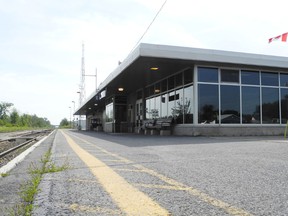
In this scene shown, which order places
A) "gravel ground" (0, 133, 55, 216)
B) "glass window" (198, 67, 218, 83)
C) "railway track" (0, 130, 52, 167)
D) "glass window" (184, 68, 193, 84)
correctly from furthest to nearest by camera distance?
"glass window" (184, 68, 193, 84), "glass window" (198, 67, 218, 83), "railway track" (0, 130, 52, 167), "gravel ground" (0, 133, 55, 216)

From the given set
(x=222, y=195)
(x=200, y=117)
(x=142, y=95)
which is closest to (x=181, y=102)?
(x=200, y=117)

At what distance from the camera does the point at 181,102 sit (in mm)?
18781

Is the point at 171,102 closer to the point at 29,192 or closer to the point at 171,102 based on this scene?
the point at 171,102

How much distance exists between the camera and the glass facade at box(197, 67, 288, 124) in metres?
17.2

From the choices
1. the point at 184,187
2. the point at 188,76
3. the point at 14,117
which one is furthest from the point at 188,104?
the point at 14,117

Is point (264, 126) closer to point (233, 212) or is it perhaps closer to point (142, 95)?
point (142, 95)

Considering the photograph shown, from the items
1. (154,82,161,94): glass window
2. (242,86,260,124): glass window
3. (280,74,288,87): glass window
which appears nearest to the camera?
(242,86,260,124): glass window

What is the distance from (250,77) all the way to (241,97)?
4.50 ft

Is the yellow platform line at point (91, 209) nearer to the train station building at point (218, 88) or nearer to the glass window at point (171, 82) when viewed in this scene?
the train station building at point (218, 88)

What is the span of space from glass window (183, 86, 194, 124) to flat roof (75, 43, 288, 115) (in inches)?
54.9

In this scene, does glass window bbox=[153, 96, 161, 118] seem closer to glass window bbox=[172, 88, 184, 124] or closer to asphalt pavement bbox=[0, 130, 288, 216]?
glass window bbox=[172, 88, 184, 124]

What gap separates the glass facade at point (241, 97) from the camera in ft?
56.3

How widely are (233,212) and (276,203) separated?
599mm

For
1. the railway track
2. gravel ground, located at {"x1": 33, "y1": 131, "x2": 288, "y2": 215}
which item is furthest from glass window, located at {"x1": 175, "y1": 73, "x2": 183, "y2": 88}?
gravel ground, located at {"x1": 33, "y1": 131, "x2": 288, "y2": 215}
